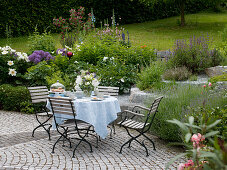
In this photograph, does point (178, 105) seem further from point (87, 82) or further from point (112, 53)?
point (112, 53)

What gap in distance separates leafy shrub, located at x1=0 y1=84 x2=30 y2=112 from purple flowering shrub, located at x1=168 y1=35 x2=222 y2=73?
409 cm

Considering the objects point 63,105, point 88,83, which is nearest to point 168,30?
point 88,83

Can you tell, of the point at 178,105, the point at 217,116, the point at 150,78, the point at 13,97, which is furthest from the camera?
the point at 13,97

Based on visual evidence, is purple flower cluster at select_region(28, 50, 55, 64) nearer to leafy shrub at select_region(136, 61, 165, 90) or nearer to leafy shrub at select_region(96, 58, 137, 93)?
leafy shrub at select_region(96, 58, 137, 93)

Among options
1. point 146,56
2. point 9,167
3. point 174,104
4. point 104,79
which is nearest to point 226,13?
point 146,56

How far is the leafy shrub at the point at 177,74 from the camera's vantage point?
27.0 feet

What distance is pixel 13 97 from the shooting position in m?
8.62

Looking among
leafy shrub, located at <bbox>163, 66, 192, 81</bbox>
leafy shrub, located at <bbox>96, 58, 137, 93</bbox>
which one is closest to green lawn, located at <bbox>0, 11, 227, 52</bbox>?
leafy shrub, located at <bbox>96, 58, 137, 93</bbox>

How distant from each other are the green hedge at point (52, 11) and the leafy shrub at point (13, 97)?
25.8 feet

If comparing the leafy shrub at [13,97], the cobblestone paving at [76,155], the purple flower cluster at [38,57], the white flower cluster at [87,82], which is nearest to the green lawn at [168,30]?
the purple flower cluster at [38,57]

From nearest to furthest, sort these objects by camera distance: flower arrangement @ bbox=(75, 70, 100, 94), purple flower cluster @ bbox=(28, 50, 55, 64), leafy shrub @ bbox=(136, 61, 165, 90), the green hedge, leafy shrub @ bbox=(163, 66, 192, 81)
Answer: flower arrangement @ bbox=(75, 70, 100, 94), leafy shrub @ bbox=(136, 61, 165, 90), leafy shrub @ bbox=(163, 66, 192, 81), purple flower cluster @ bbox=(28, 50, 55, 64), the green hedge

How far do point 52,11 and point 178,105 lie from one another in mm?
14325

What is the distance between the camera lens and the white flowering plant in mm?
9406

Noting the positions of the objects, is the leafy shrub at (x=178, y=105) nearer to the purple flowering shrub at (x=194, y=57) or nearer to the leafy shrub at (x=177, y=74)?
the leafy shrub at (x=177, y=74)
